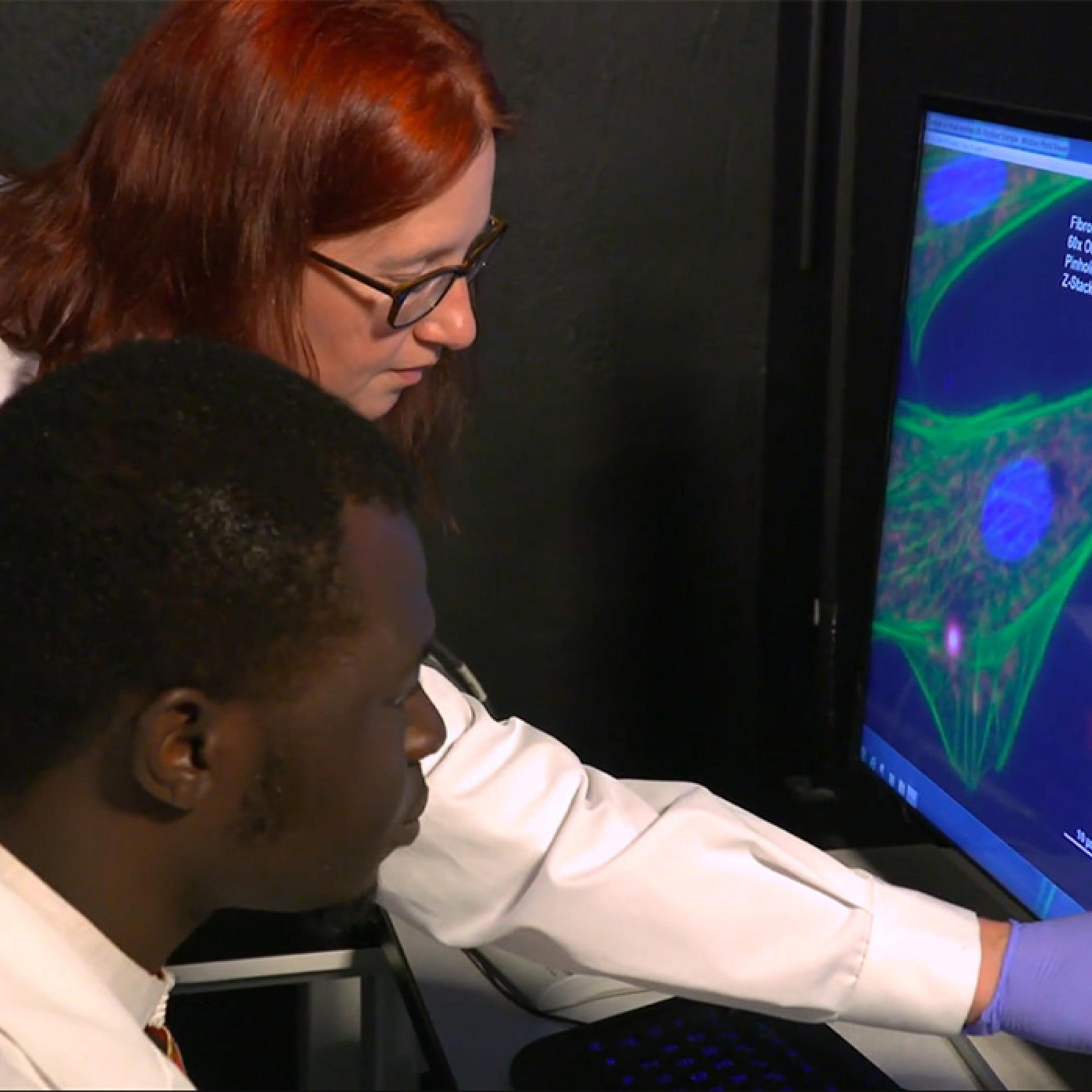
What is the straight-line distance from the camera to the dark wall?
1632mm

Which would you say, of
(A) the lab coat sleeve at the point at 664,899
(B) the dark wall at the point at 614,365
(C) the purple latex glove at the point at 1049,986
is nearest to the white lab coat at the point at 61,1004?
(A) the lab coat sleeve at the point at 664,899

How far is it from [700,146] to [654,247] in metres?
0.11

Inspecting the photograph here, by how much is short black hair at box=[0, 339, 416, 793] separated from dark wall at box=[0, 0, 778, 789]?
0.98 metres

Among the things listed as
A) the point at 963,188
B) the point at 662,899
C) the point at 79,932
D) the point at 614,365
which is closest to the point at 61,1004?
the point at 79,932

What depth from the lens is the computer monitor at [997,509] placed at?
0.99 m

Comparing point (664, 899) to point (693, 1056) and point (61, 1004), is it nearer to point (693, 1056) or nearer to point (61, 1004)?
point (693, 1056)

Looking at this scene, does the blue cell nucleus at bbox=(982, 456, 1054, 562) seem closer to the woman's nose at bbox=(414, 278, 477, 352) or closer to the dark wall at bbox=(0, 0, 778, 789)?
the woman's nose at bbox=(414, 278, 477, 352)

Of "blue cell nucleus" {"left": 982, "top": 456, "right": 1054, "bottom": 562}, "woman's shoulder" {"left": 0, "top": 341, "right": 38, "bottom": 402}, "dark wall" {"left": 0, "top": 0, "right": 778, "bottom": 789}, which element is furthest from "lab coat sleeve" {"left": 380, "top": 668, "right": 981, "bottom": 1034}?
"dark wall" {"left": 0, "top": 0, "right": 778, "bottom": 789}

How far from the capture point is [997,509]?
1.07 m

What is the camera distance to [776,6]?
167cm

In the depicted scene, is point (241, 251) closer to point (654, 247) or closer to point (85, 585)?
point (85, 585)

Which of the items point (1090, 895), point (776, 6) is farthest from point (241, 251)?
point (776, 6)

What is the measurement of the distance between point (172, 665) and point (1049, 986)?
0.60 meters

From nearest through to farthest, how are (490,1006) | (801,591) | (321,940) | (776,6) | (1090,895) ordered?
1. (1090,895)
2. (490,1006)
3. (321,940)
4. (776,6)
5. (801,591)
